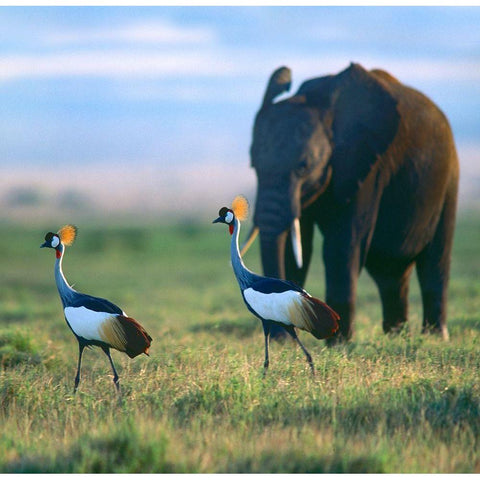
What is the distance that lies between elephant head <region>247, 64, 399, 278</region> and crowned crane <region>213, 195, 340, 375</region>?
263cm

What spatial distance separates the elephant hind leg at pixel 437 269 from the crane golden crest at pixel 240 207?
200 inches

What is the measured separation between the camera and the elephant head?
32.3 ft

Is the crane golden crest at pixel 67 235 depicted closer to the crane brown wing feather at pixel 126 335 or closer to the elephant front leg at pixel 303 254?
the crane brown wing feather at pixel 126 335

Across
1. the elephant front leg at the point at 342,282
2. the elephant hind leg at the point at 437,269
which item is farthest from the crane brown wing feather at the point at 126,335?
the elephant hind leg at the point at 437,269

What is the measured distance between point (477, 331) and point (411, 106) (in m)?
2.87

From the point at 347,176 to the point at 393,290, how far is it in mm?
2338

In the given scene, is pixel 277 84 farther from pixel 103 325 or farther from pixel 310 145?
pixel 103 325

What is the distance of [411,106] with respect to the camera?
36.1 feet

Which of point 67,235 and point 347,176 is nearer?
point 67,235

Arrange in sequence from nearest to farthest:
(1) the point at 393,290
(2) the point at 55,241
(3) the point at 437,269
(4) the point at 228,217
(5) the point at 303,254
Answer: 1. (4) the point at 228,217
2. (2) the point at 55,241
3. (5) the point at 303,254
4. (3) the point at 437,269
5. (1) the point at 393,290

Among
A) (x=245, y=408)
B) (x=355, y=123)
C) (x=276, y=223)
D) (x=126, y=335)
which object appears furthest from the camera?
(x=355, y=123)

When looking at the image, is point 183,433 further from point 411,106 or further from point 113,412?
point 411,106

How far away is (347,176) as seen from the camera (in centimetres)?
1020

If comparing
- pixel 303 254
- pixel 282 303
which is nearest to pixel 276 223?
pixel 303 254
